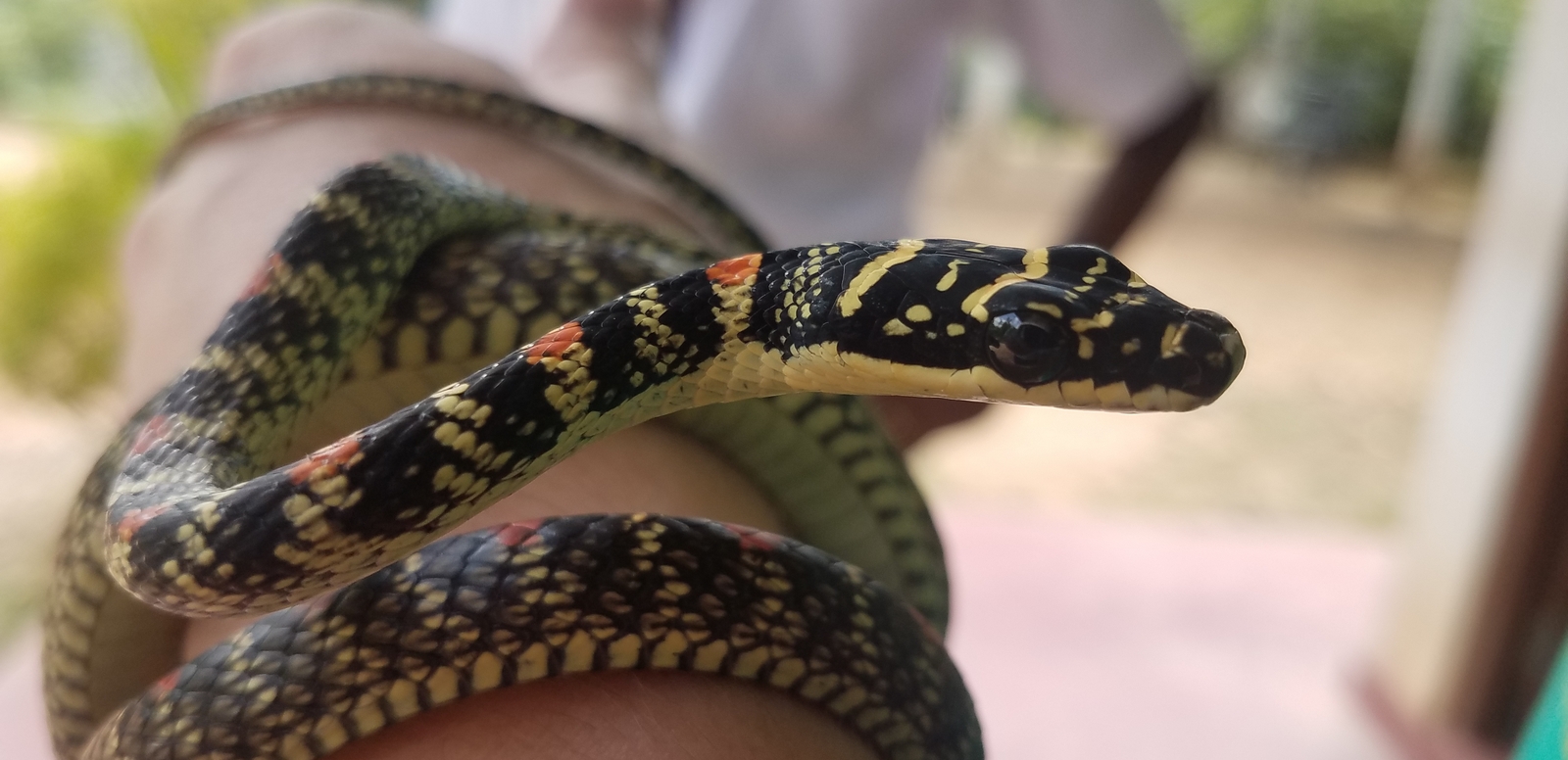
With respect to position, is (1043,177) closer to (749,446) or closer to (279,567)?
(749,446)

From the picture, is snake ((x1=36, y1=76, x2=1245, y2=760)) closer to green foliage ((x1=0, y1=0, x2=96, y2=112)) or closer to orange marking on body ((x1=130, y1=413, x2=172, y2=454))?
orange marking on body ((x1=130, y1=413, x2=172, y2=454))

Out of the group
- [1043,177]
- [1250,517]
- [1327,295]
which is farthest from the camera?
[1043,177]

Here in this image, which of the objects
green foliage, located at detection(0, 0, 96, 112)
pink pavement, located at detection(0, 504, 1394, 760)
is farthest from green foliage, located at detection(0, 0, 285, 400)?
pink pavement, located at detection(0, 504, 1394, 760)

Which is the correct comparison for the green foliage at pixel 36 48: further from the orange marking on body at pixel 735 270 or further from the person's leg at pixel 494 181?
the orange marking on body at pixel 735 270

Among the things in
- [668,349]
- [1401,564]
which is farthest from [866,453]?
[1401,564]

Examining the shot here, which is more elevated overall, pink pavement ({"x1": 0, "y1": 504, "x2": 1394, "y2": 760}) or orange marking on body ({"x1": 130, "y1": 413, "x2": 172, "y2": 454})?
orange marking on body ({"x1": 130, "y1": 413, "x2": 172, "y2": 454})

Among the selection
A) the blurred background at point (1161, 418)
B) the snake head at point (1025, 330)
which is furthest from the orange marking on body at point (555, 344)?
the blurred background at point (1161, 418)
